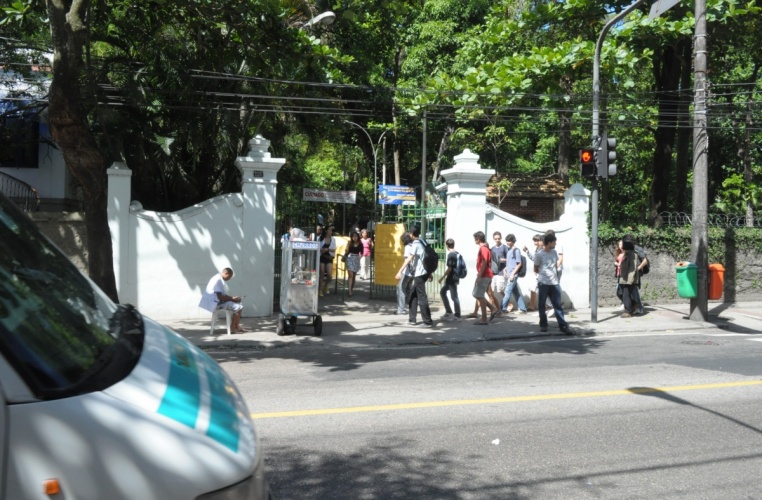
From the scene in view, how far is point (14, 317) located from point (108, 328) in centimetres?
62

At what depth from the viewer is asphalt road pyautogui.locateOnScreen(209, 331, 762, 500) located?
5.18 m

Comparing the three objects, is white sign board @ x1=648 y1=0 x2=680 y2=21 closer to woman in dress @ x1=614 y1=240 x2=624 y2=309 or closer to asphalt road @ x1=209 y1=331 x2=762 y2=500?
woman in dress @ x1=614 y1=240 x2=624 y2=309

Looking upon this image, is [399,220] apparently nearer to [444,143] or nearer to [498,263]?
[498,263]

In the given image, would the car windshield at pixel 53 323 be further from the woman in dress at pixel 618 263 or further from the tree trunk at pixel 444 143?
the tree trunk at pixel 444 143

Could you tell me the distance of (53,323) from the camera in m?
2.32

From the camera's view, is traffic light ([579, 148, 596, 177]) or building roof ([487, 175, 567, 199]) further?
building roof ([487, 175, 567, 199])

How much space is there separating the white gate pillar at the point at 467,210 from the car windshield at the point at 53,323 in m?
13.1

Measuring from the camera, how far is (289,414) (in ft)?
22.9

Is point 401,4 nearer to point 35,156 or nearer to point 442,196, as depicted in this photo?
point 442,196

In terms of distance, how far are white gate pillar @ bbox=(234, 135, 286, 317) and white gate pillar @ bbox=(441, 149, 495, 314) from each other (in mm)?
3935

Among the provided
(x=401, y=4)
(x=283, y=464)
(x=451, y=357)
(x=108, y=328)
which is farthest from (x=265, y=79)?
(x=108, y=328)

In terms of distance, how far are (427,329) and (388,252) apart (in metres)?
3.69

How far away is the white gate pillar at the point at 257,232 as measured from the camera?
14523 millimetres

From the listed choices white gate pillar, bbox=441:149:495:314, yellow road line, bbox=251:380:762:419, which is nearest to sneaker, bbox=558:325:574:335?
white gate pillar, bbox=441:149:495:314
